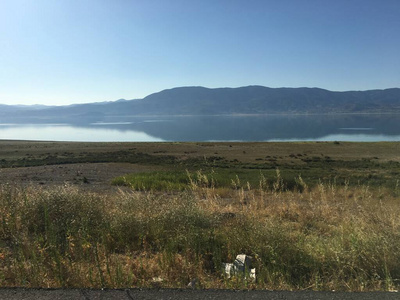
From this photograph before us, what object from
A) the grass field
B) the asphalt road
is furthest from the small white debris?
the asphalt road

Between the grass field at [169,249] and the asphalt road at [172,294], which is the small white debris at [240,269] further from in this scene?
the asphalt road at [172,294]

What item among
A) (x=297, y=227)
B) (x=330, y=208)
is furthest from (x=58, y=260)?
(x=330, y=208)

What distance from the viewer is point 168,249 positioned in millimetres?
4090

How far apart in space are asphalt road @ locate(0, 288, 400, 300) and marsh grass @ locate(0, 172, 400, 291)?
0.24 meters

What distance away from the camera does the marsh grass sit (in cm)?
337

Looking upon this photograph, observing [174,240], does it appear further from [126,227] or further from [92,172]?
[92,172]

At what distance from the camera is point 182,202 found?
561 cm

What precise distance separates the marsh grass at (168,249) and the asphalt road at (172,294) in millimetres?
238

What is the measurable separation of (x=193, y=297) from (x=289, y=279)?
128 centimetres

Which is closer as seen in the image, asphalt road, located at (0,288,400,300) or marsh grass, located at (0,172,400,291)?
asphalt road, located at (0,288,400,300)

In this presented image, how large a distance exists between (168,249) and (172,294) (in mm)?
1205

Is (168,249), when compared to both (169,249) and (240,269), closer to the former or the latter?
(169,249)

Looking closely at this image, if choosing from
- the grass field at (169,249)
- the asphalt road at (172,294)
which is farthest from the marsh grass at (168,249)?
the asphalt road at (172,294)

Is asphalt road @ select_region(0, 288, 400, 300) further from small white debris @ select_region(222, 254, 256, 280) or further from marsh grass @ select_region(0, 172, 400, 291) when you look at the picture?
small white debris @ select_region(222, 254, 256, 280)
